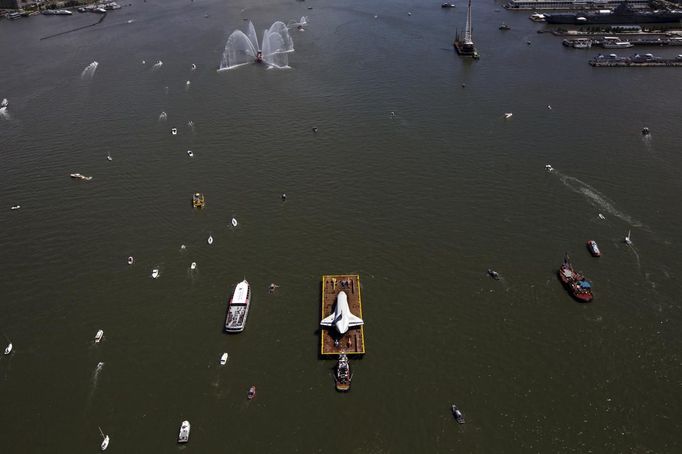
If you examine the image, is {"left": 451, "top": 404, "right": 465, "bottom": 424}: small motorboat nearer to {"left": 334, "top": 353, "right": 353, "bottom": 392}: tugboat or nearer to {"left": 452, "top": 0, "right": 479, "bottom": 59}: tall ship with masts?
{"left": 334, "top": 353, "right": 353, "bottom": 392}: tugboat

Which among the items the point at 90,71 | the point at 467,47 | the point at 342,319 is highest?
A: the point at 90,71

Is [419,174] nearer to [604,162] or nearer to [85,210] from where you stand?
[604,162]

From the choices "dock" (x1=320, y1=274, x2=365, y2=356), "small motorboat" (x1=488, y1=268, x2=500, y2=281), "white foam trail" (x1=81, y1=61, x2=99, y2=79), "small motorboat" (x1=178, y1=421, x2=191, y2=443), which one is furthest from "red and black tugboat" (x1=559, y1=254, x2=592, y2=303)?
"white foam trail" (x1=81, y1=61, x2=99, y2=79)

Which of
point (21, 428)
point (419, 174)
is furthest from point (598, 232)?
point (21, 428)

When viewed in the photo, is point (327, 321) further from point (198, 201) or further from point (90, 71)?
point (90, 71)

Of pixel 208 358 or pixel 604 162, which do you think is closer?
pixel 208 358

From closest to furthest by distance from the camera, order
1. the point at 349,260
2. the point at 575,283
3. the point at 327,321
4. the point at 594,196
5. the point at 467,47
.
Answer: the point at 327,321 < the point at 575,283 < the point at 349,260 < the point at 594,196 < the point at 467,47

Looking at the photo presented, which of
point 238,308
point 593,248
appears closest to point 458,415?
point 238,308
